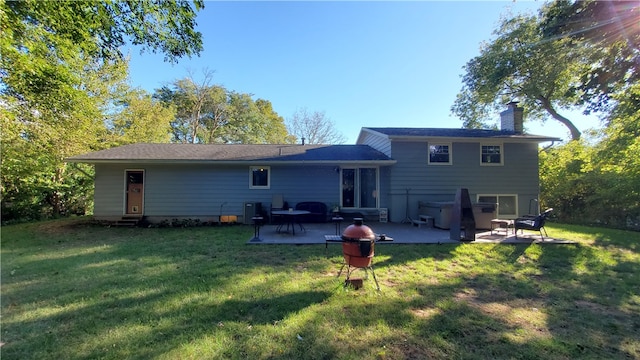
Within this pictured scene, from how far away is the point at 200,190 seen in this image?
1074 centimetres

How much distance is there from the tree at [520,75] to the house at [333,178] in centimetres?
774

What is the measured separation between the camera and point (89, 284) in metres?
4.18

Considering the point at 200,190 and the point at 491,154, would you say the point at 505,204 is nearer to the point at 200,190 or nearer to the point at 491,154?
the point at 491,154

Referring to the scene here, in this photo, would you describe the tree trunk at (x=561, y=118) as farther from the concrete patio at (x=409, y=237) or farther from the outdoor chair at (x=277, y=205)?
the outdoor chair at (x=277, y=205)

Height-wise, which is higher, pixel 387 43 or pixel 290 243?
pixel 387 43

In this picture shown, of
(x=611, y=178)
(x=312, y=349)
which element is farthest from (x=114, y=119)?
(x=611, y=178)

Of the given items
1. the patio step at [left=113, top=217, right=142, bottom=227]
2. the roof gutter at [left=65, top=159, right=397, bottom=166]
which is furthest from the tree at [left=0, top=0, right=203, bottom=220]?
the patio step at [left=113, top=217, right=142, bottom=227]

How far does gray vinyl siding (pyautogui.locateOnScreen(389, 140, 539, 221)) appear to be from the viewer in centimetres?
→ 1080

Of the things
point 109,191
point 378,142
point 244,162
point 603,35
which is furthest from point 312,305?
point 109,191

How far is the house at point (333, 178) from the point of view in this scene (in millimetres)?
10586

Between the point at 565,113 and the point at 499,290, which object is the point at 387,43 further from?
the point at 565,113

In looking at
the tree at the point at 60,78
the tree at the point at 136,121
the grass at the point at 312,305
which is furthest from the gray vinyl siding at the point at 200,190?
the tree at the point at 136,121

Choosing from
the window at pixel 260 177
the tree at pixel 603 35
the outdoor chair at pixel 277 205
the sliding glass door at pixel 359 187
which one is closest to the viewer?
the tree at pixel 603 35

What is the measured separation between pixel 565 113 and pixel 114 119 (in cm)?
2804
